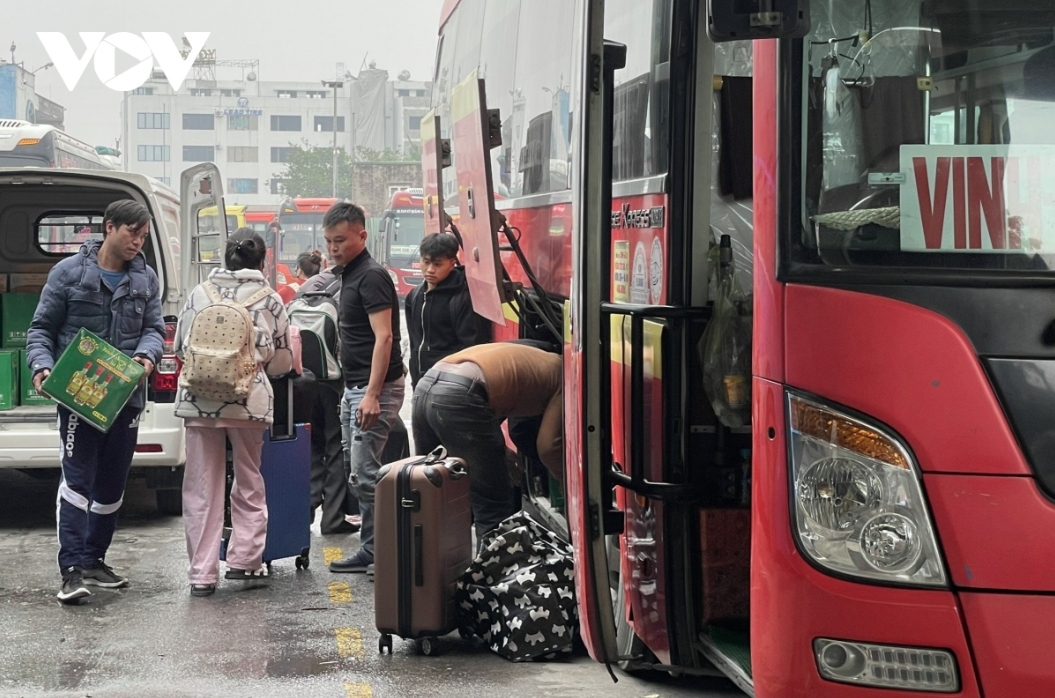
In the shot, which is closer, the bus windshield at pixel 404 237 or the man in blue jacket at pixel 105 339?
the man in blue jacket at pixel 105 339

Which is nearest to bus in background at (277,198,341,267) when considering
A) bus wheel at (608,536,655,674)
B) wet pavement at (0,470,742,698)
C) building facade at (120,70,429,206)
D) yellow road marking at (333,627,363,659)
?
wet pavement at (0,470,742,698)

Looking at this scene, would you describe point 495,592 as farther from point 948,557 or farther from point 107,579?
point 948,557

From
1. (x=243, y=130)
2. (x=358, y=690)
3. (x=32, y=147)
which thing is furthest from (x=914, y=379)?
(x=243, y=130)

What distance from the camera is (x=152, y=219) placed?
349 inches

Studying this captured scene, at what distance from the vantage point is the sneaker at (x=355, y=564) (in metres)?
7.68

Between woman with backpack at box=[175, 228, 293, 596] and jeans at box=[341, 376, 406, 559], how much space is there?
49 centimetres

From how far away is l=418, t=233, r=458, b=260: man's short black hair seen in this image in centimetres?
840

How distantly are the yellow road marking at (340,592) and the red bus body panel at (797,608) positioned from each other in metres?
3.81

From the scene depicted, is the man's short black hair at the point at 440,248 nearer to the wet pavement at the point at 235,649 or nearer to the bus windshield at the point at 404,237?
the wet pavement at the point at 235,649

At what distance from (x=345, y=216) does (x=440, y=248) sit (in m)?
1.04

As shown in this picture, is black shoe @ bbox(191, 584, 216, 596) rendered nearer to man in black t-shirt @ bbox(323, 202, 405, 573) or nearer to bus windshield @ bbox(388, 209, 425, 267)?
man in black t-shirt @ bbox(323, 202, 405, 573)

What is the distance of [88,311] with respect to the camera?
23.4ft

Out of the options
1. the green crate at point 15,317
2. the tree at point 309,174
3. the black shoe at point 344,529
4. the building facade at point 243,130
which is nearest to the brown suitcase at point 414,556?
the black shoe at point 344,529

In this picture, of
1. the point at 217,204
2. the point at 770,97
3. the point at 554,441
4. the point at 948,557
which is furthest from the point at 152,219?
the point at 948,557
